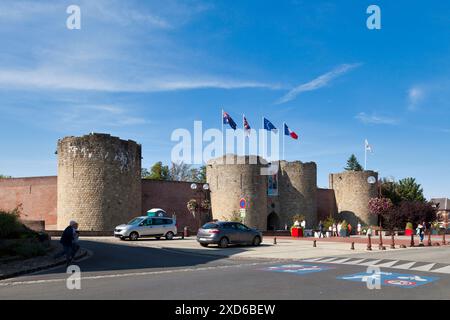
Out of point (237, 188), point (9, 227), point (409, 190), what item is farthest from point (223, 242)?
point (409, 190)

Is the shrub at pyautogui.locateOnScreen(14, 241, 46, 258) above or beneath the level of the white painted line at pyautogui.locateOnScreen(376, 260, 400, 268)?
above

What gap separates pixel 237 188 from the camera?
4638cm

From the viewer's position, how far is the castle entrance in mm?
52219

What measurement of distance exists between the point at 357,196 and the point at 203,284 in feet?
155

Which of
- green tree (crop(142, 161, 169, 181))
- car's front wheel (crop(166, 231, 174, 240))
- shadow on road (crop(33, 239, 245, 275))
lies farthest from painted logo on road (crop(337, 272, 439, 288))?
green tree (crop(142, 161, 169, 181))

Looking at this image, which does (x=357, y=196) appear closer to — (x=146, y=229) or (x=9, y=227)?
(x=146, y=229)

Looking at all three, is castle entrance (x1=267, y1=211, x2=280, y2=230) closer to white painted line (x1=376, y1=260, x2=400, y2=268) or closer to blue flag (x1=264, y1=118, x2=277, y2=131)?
blue flag (x1=264, y1=118, x2=277, y2=131)

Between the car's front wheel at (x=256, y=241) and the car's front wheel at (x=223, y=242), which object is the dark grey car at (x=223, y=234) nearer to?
the car's front wheel at (x=223, y=242)

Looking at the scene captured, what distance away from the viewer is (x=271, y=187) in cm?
5184

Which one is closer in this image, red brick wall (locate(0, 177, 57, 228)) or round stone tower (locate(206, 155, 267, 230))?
red brick wall (locate(0, 177, 57, 228))

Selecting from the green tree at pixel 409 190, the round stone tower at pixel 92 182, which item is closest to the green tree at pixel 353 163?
the green tree at pixel 409 190

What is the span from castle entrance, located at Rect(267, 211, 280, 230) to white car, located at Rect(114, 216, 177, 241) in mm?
22504

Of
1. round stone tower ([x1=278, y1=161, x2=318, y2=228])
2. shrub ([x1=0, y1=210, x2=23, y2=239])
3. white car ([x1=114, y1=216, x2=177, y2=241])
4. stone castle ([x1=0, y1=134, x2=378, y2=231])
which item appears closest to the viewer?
shrub ([x1=0, y1=210, x2=23, y2=239])
